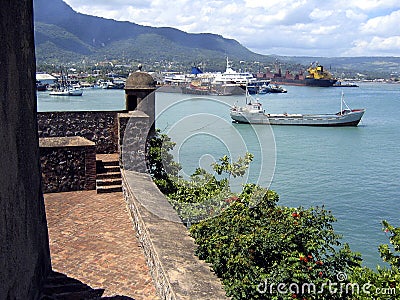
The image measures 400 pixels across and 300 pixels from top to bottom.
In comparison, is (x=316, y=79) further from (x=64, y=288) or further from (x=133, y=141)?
(x=64, y=288)

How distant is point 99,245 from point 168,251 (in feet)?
5.68

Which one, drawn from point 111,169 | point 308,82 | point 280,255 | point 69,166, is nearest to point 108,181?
point 111,169

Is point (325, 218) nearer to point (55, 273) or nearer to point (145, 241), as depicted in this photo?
point (145, 241)

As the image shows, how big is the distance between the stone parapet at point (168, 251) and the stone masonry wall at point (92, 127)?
11.2 ft

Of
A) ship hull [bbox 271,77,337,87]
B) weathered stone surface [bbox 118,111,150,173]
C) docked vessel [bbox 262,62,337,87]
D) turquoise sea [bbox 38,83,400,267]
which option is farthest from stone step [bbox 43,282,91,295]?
ship hull [bbox 271,77,337,87]

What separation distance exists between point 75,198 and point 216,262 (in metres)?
4.67

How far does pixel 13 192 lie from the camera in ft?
11.9

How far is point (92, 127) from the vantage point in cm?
1050

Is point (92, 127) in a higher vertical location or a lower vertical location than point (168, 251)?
higher

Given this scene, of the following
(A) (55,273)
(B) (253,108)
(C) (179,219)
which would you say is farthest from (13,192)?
(B) (253,108)

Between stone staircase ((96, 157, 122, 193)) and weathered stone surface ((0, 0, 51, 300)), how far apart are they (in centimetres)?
384

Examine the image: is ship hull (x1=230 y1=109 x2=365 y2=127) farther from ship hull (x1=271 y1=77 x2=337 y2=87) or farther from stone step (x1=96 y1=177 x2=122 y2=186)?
ship hull (x1=271 y1=77 x2=337 y2=87)

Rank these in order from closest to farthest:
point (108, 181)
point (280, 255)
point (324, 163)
Answer: point (280, 255)
point (108, 181)
point (324, 163)

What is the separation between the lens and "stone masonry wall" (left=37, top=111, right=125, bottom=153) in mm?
10391
